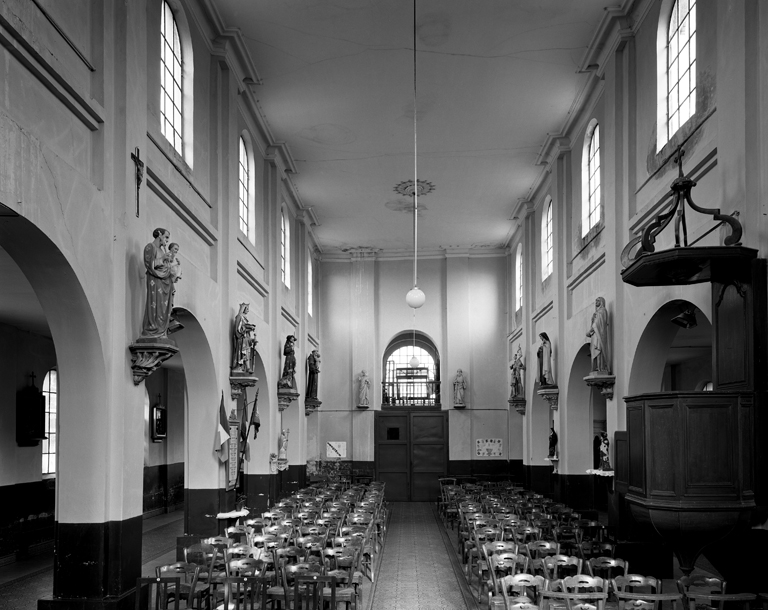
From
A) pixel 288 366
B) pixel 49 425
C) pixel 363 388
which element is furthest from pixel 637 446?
pixel 363 388

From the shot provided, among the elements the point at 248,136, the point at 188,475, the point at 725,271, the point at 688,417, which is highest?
the point at 248,136

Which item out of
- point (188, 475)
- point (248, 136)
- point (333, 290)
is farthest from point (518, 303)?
point (188, 475)

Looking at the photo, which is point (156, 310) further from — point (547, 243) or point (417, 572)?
point (547, 243)

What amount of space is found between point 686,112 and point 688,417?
498 cm

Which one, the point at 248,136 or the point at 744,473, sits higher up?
the point at 248,136

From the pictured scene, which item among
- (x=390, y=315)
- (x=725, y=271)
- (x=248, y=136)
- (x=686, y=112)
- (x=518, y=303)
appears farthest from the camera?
(x=390, y=315)

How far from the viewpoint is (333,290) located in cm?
2958

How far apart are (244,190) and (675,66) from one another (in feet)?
29.7

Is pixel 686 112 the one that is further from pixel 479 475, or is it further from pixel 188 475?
pixel 479 475

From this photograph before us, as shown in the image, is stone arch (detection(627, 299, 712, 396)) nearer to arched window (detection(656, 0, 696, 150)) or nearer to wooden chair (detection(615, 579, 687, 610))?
arched window (detection(656, 0, 696, 150))

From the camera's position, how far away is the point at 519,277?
26.9 m

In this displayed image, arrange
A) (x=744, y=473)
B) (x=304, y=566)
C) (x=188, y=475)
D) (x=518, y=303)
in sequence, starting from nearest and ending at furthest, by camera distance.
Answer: (x=744, y=473) → (x=304, y=566) → (x=188, y=475) → (x=518, y=303)

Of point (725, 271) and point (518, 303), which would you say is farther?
point (518, 303)

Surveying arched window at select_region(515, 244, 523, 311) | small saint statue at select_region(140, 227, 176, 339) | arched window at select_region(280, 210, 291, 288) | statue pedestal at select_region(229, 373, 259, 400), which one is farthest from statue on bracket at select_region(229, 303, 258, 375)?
arched window at select_region(515, 244, 523, 311)
